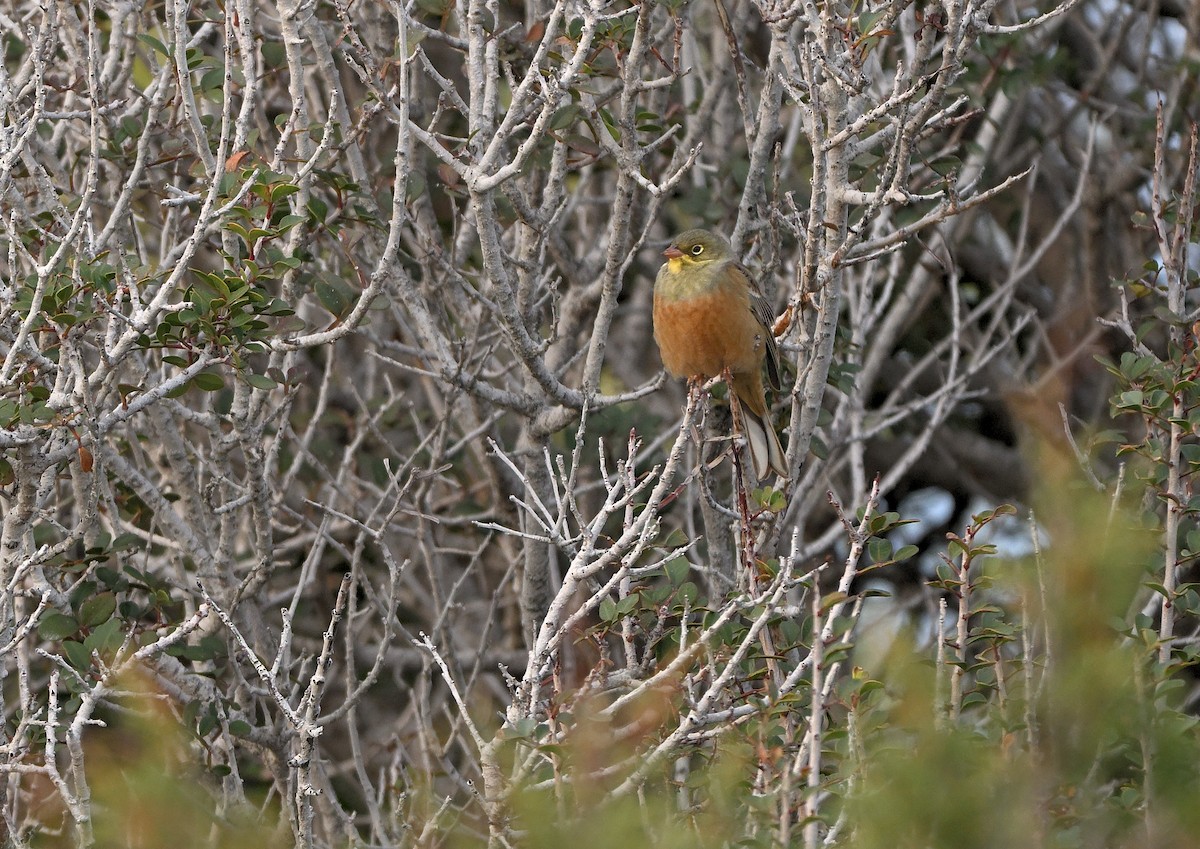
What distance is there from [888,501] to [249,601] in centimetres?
468

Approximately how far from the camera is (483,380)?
5586 millimetres

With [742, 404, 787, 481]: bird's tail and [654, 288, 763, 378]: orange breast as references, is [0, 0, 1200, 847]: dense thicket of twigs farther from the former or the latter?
[654, 288, 763, 378]: orange breast

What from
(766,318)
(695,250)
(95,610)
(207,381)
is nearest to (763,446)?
(766,318)

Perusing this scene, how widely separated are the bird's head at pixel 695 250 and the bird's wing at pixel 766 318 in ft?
0.56

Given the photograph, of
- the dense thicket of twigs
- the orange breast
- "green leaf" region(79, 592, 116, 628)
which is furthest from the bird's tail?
"green leaf" region(79, 592, 116, 628)

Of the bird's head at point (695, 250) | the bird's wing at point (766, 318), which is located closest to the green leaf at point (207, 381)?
the bird's wing at point (766, 318)

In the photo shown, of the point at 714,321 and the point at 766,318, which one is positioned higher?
the point at 766,318

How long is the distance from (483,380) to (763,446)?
3.49 feet

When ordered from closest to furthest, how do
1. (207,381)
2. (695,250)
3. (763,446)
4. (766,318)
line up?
1. (207,381)
2. (763,446)
3. (766,318)
4. (695,250)

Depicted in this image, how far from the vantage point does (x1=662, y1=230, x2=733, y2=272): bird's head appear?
606 cm

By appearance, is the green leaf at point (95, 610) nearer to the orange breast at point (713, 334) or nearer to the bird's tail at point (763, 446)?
the bird's tail at point (763, 446)

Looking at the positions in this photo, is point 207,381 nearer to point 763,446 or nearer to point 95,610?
point 95,610

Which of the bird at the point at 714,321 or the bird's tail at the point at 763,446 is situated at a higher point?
the bird at the point at 714,321

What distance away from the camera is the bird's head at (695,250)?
606 cm
